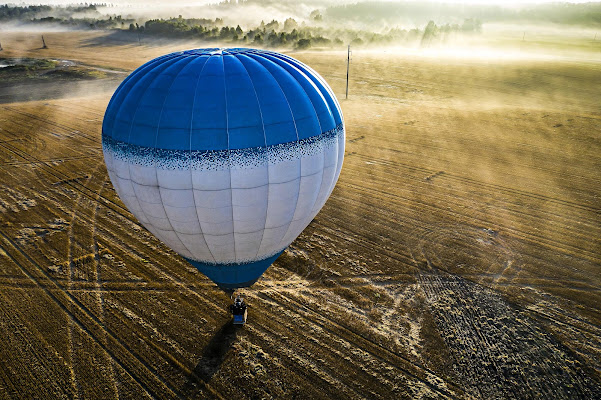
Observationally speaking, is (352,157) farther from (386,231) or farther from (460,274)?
(460,274)

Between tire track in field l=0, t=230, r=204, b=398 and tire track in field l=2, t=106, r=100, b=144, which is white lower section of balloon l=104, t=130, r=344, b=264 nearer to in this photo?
tire track in field l=0, t=230, r=204, b=398

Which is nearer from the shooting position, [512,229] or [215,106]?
[215,106]

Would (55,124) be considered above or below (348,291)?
above

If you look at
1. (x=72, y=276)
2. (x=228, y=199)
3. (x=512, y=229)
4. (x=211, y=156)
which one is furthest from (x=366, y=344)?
(x=72, y=276)

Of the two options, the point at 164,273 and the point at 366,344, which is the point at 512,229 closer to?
the point at 366,344

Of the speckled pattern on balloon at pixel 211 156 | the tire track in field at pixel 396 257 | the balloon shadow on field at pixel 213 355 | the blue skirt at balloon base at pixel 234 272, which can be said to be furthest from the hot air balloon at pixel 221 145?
the tire track in field at pixel 396 257

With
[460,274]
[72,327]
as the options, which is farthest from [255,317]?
[460,274]

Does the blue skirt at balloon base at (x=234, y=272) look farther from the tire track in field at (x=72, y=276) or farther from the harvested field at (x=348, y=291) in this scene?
the tire track in field at (x=72, y=276)

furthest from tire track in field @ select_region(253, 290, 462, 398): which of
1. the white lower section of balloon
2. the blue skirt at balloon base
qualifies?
the white lower section of balloon
